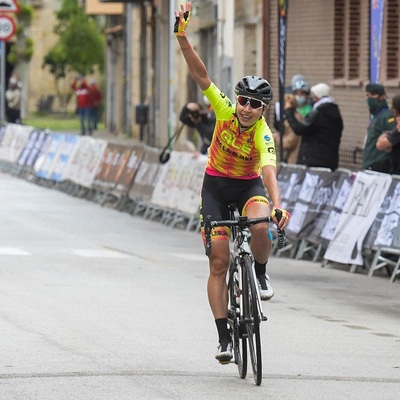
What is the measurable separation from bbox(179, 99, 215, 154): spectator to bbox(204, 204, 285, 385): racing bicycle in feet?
35.7

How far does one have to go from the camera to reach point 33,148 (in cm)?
3316

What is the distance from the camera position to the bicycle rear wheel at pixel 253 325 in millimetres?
9406

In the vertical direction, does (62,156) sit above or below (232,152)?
below

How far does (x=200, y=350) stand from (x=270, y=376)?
1.09 metres

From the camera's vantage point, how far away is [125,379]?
9539 mm

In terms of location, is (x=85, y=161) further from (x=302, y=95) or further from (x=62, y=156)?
(x=302, y=95)

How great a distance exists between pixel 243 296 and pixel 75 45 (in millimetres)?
60132

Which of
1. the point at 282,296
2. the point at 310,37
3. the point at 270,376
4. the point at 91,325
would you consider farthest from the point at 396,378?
the point at 310,37

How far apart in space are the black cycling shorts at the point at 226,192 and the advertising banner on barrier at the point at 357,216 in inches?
260

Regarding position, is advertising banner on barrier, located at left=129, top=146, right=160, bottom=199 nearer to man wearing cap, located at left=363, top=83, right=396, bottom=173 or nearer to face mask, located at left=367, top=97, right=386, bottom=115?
face mask, located at left=367, top=97, right=386, bottom=115

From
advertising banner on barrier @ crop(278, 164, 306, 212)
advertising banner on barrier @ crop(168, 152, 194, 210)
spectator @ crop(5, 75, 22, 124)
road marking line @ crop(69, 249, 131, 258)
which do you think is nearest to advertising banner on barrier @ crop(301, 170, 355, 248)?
advertising banner on barrier @ crop(278, 164, 306, 212)

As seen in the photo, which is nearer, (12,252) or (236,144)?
(236,144)

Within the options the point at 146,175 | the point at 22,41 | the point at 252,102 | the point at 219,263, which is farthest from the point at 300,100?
the point at 22,41

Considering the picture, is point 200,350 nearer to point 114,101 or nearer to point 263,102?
point 263,102
